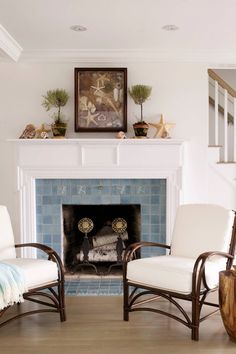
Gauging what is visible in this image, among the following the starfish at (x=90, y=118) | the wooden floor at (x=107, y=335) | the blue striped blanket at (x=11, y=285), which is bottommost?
the wooden floor at (x=107, y=335)

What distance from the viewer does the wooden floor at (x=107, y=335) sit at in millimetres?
2734

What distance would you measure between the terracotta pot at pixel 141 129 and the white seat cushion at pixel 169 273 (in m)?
1.69

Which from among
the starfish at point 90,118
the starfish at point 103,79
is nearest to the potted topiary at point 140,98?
the starfish at point 103,79

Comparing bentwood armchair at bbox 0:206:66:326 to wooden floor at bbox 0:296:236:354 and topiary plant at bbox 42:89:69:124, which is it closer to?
wooden floor at bbox 0:296:236:354

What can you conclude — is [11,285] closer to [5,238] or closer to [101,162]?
[5,238]

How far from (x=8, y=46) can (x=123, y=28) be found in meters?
1.23

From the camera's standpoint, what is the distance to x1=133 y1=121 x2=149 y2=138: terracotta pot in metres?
4.45

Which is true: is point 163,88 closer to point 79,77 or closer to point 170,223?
point 79,77

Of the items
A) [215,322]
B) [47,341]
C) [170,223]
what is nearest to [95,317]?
[47,341]

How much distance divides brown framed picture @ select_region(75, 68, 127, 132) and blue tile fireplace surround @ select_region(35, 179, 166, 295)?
0.64 m

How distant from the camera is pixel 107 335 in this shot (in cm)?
297

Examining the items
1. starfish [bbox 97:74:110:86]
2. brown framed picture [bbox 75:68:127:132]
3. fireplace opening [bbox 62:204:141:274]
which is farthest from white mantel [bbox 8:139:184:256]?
starfish [bbox 97:74:110:86]

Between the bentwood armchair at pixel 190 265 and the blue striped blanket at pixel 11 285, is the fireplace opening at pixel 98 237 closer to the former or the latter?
the bentwood armchair at pixel 190 265

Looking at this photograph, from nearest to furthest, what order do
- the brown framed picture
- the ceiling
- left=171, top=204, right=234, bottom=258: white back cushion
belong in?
the ceiling
left=171, top=204, right=234, bottom=258: white back cushion
the brown framed picture
